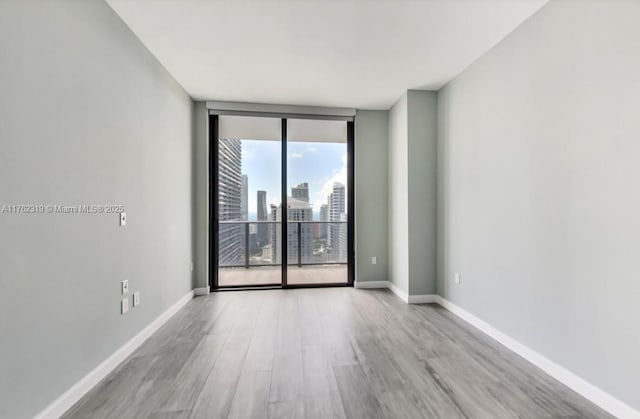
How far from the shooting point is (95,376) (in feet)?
6.01

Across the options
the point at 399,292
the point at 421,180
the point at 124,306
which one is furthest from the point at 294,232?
the point at 124,306

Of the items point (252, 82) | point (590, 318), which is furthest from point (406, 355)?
point (252, 82)

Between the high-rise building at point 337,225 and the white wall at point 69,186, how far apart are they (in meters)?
2.41

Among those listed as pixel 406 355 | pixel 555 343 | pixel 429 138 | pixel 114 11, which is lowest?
pixel 406 355

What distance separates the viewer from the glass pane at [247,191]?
408 centimetres

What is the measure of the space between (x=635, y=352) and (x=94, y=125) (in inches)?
133

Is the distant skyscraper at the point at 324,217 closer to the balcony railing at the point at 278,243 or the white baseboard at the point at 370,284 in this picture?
the balcony railing at the point at 278,243

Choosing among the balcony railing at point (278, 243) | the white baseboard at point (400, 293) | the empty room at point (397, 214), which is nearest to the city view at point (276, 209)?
the balcony railing at point (278, 243)

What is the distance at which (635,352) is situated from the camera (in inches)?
58.3

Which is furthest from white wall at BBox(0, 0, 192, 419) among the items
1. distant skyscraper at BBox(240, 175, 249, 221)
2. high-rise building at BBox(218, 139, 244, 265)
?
distant skyscraper at BBox(240, 175, 249, 221)

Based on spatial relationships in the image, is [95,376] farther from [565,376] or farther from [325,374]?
[565,376]

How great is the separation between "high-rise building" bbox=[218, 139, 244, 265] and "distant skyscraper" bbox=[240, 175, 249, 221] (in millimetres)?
28

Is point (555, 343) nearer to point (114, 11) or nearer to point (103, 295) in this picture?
point (103, 295)

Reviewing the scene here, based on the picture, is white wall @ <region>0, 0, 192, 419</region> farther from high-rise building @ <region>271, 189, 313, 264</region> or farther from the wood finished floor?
high-rise building @ <region>271, 189, 313, 264</region>
